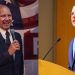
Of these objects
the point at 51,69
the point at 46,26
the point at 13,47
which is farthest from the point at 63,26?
the point at 51,69

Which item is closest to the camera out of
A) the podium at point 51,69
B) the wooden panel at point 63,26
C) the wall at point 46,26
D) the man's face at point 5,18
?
the podium at point 51,69

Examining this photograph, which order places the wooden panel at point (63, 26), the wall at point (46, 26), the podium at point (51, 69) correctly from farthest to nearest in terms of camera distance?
1. the wall at point (46, 26)
2. the wooden panel at point (63, 26)
3. the podium at point (51, 69)

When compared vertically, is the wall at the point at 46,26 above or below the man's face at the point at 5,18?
below

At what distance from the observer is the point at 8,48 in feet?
6.88

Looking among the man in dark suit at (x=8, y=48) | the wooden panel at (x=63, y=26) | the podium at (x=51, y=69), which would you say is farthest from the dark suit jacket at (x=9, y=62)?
the wooden panel at (x=63, y=26)

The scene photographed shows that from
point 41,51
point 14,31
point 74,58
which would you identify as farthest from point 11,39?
point 41,51

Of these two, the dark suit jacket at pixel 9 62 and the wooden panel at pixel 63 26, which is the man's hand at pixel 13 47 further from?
the wooden panel at pixel 63 26

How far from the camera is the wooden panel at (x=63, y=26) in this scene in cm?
337

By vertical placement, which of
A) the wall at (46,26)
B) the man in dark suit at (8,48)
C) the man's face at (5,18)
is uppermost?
the man's face at (5,18)

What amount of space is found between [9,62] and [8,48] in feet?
0.41

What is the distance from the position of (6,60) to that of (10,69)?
9 centimetres

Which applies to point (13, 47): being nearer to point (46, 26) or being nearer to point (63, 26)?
point (63, 26)

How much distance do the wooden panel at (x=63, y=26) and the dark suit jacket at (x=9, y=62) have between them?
1.26 m

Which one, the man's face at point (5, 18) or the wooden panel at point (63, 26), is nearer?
the man's face at point (5, 18)
